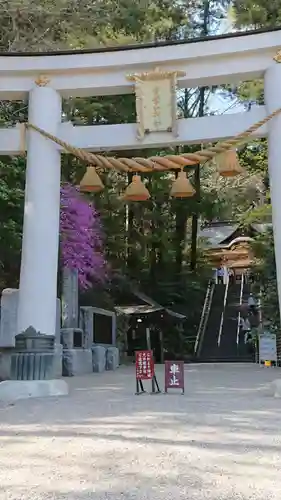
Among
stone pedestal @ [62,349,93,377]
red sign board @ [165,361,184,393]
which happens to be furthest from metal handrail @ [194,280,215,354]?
red sign board @ [165,361,184,393]

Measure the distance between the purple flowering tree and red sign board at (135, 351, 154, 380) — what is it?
635 centimetres

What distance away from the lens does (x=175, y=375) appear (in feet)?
22.0

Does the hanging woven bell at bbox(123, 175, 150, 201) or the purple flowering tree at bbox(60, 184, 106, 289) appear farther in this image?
the purple flowering tree at bbox(60, 184, 106, 289)

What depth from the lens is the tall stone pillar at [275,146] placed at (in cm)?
679

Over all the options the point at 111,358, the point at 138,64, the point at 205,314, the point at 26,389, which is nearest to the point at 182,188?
the point at 138,64

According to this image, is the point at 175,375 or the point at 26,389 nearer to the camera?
the point at 26,389

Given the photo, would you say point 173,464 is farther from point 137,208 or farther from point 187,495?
point 137,208

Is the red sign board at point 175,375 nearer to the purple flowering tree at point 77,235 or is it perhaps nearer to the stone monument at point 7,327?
the stone monument at point 7,327

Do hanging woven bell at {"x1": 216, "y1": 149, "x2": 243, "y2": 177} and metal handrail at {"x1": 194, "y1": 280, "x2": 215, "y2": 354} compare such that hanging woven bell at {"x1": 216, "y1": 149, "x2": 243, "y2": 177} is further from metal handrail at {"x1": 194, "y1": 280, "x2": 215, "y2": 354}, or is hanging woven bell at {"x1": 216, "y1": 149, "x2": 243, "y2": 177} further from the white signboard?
metal handrail at {"x1": 194, "y1": 280, "x2": 215, "y2": 354}

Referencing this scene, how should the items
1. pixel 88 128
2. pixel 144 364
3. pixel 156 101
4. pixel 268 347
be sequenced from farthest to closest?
pixel 268 347
pixel 88 128
pixel 156 101
pixel 144 364

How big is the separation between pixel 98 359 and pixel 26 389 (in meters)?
6.43

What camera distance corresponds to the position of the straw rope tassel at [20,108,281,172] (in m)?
6.84

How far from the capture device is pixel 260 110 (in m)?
7.09

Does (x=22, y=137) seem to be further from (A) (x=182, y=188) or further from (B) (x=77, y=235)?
(B) (x=77, y=235)
